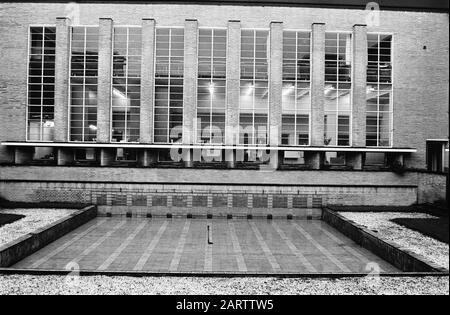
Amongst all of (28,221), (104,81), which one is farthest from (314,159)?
(28,221)

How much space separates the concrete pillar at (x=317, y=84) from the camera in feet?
80.4

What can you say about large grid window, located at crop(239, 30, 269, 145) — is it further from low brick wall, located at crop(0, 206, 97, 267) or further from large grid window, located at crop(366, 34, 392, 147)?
low brick wall, located at crop(0, 206, 97, 267)

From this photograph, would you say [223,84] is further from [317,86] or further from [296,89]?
[317,86]

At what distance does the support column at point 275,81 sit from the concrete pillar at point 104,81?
36.3 ft

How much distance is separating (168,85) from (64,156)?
853 centimetres

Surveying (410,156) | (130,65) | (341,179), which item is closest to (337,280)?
(341,179)

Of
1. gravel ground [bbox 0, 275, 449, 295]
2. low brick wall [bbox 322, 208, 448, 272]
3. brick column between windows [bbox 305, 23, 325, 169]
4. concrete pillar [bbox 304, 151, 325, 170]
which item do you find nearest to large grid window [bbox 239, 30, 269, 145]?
brick column between windows [bbox 305, 23, 325, 169]

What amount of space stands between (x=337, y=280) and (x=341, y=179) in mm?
14332

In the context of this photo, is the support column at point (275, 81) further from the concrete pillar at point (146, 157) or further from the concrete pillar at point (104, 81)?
the concrete pillar at point (104, 81)

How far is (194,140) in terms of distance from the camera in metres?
24.4

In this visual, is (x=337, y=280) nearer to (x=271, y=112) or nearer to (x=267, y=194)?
(x=267, y=194)

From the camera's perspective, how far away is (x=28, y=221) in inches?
684

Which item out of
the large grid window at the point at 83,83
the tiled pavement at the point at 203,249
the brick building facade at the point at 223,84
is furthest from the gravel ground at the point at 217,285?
the large grid window at the point at 83,83

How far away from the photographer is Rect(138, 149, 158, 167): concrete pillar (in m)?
23.9
